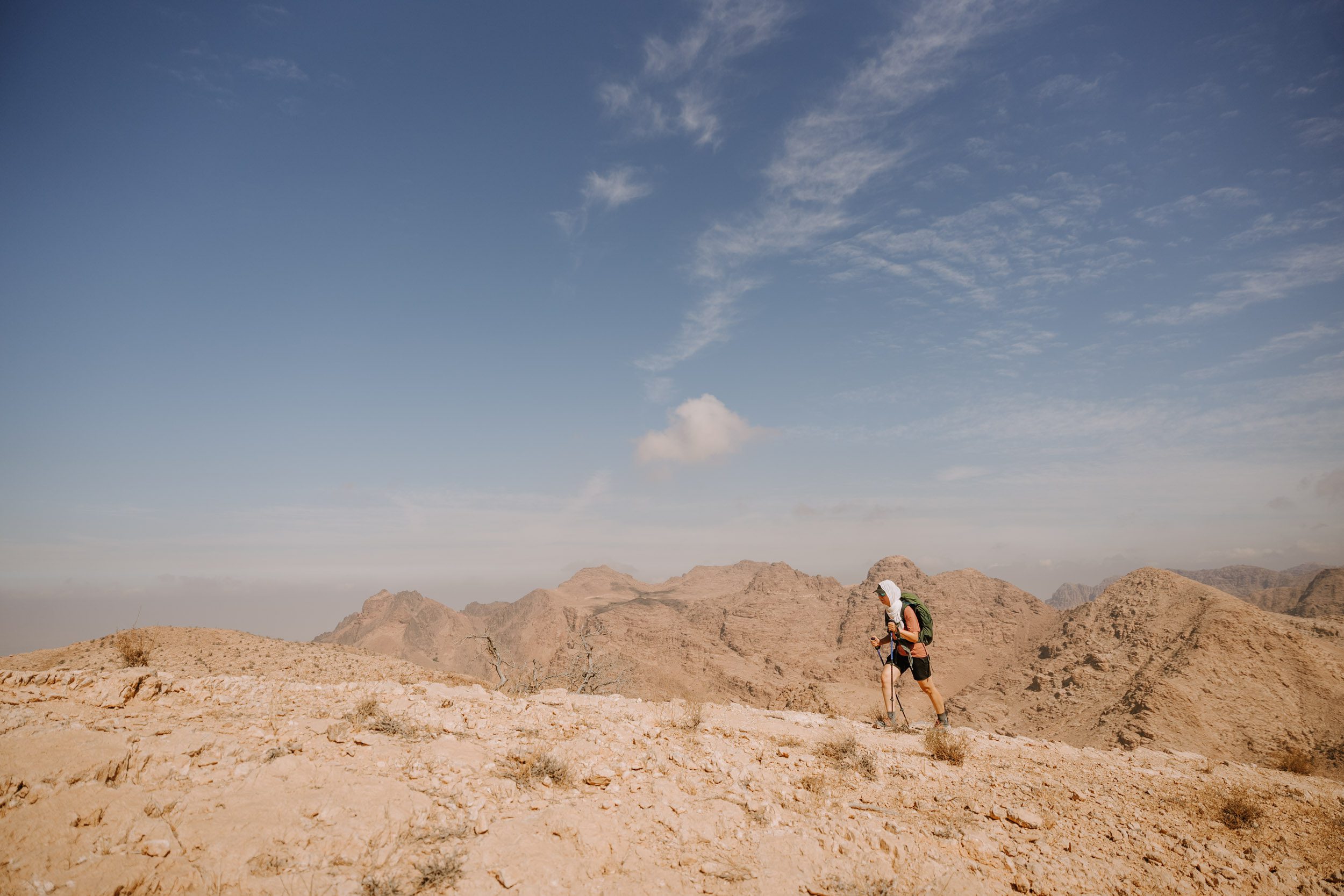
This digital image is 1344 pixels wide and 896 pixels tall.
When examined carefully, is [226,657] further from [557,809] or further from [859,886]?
[859,886]

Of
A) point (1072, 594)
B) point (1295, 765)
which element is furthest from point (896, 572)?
point (1072, 594)

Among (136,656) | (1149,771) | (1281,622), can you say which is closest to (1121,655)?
(1281,622)

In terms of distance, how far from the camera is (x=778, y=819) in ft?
15.5

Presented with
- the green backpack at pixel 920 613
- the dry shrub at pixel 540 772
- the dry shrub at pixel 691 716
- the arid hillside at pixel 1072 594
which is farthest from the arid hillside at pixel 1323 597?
the arid hillside at pixel 1072 594

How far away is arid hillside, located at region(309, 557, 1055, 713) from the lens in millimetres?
38906

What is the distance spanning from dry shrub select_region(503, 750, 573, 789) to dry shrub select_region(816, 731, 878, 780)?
10.4ft

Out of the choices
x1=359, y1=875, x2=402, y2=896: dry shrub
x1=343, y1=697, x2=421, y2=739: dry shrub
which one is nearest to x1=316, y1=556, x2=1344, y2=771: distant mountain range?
x1=343, y1=697, x2=421, y2=739: dry shrub

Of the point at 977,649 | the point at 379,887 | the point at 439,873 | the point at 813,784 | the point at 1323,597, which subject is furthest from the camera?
the point at 977,649

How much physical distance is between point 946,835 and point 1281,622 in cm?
3337

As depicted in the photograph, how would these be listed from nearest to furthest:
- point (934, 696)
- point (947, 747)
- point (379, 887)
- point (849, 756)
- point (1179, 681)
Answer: point (379, 887) → point (849, 756) → point (947, 747) → point (934, 696) → point (1179, 681)

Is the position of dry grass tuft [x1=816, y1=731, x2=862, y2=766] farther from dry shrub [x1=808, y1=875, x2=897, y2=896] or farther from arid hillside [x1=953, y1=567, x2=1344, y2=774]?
arid hillside [x1=953, y1=567, x2=1344, y2=774]

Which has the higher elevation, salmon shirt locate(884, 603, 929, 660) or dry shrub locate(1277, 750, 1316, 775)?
salmon shirt locate(884, 603, 929, 660)

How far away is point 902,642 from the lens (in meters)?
8.70

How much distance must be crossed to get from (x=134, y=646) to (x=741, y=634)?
41.9 metres
